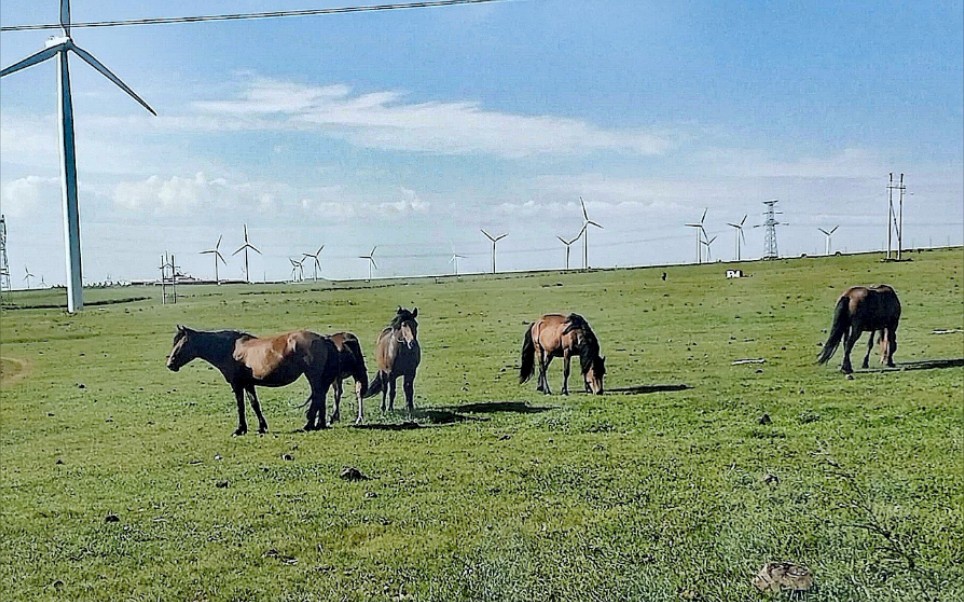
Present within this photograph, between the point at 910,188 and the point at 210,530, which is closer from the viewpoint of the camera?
the point at 210,530

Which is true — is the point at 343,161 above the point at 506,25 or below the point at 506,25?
below

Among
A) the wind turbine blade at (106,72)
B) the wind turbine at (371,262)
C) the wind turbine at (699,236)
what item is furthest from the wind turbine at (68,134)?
the wind turbine at (699,236)

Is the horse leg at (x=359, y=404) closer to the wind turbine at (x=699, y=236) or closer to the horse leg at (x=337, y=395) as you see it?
the horse leg at (x=337, y=395)

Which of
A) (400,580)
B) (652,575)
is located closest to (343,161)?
(400,580)

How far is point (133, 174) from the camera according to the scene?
15.8 feet

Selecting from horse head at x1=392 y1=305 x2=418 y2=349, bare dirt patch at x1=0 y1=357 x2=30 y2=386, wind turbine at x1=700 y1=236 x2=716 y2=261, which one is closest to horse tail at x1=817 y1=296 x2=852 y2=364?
wind turbine at x1=700 y1=236 x2=716 y2=261

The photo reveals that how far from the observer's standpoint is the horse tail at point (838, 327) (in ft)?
16.0

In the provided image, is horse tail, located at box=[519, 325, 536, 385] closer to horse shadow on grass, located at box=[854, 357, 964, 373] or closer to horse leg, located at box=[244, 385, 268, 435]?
horse leg, located at box=[244, 385, 268, 435]

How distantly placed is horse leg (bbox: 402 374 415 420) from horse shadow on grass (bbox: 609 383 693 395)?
103cm

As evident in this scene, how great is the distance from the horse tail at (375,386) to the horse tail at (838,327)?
2321 mm

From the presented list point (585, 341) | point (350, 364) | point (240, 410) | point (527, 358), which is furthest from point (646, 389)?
point (240, 410)

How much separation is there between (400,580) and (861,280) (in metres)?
3.01

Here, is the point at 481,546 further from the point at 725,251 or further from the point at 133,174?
the point at 133,174

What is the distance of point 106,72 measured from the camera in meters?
4.69
